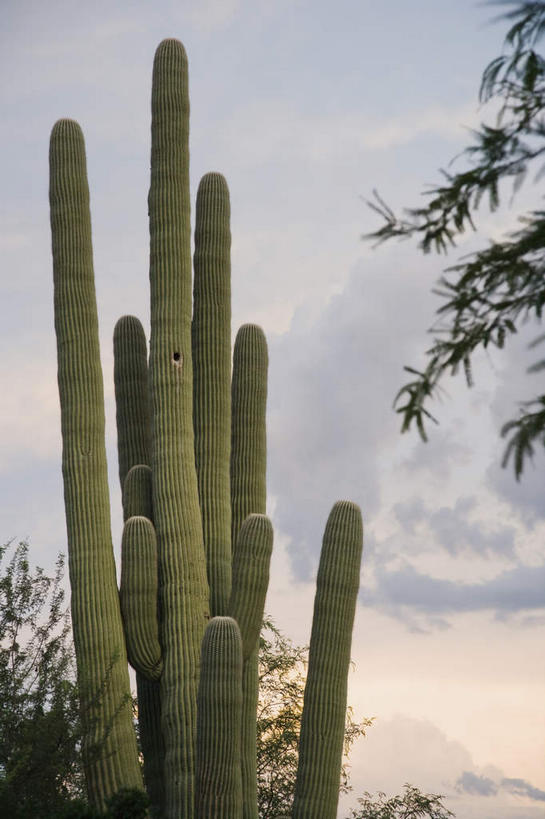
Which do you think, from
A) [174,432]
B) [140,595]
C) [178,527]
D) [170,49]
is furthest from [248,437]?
[170,49]

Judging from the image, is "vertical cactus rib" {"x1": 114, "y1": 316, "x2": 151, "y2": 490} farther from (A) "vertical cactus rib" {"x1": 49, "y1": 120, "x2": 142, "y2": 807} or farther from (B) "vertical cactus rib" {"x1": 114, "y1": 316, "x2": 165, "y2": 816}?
(A) "vertical cactus rib" {"x1": 49, "y1": 120, "x2": 142, "y2": 807}

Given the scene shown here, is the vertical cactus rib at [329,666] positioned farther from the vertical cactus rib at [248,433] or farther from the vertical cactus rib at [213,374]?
the vertical cactus rib at [248,433]

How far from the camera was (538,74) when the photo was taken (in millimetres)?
6484

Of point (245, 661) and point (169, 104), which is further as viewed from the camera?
point (169, 104)

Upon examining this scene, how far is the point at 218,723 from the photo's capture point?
30.6ft

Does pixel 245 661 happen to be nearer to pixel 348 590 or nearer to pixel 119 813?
pixel 348 590

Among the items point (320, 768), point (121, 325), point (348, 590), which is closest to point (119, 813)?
point (320, 768)

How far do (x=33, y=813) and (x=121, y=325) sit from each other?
506 centimetres

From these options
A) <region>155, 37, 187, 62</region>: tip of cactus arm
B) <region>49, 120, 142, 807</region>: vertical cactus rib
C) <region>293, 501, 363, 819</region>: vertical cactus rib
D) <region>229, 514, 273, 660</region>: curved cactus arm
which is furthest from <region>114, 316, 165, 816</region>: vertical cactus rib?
<region>155, 37, 187, 62</region>: tip of cactus arm

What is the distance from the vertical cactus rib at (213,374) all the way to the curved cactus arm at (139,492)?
20.1 inches

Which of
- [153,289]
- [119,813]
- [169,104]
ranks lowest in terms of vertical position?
[119,813]

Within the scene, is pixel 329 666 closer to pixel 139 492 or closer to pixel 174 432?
pixel 139 492

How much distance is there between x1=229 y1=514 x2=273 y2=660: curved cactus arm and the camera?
10.2 meters

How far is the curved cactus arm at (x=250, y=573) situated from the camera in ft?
33.5
